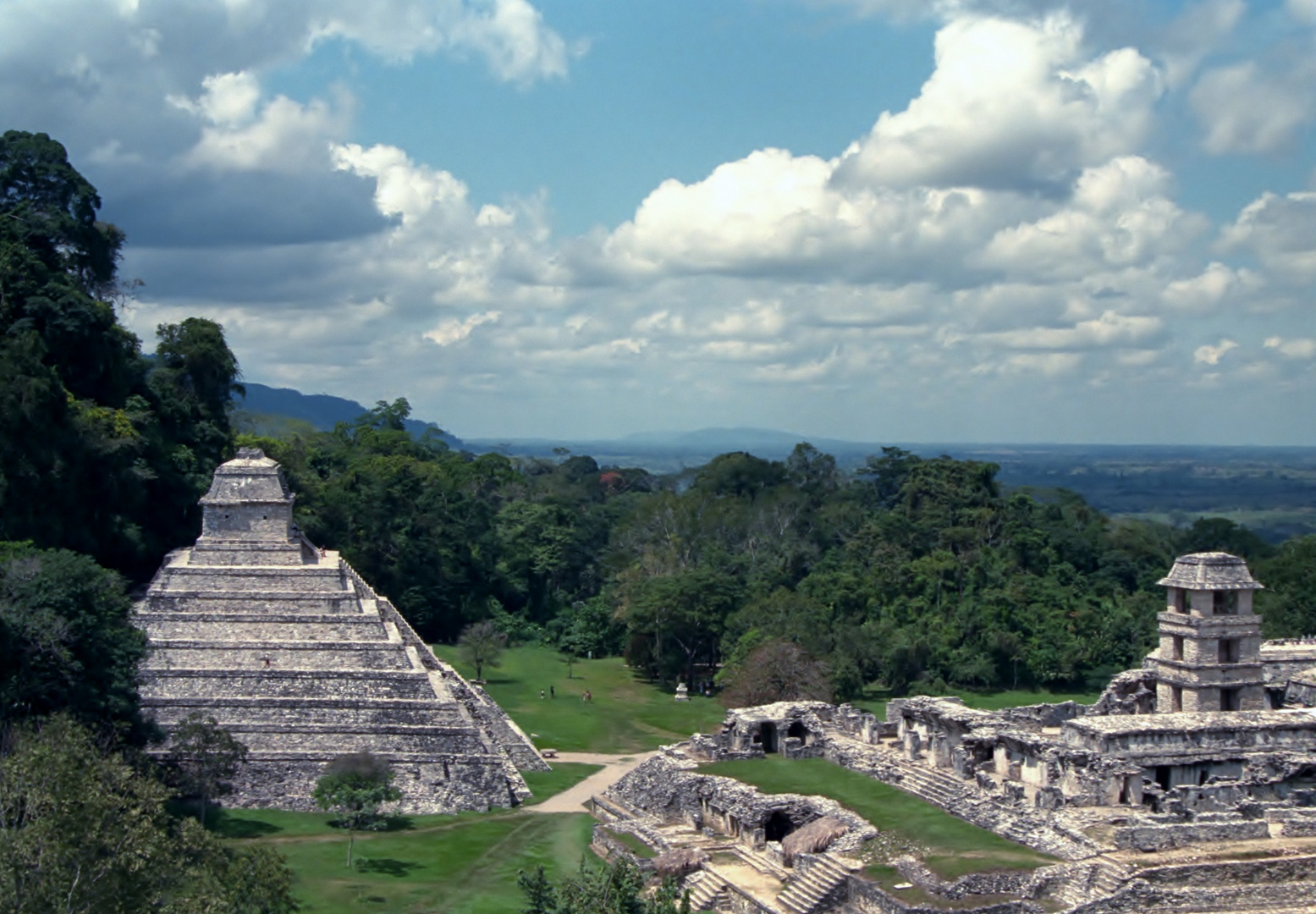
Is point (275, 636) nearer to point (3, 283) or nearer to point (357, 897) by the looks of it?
point (357, 897)

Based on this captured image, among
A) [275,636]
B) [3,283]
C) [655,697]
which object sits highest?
[3,283]

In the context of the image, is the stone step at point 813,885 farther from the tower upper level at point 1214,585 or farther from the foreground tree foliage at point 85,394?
the foreground tree foliage at point 85,394

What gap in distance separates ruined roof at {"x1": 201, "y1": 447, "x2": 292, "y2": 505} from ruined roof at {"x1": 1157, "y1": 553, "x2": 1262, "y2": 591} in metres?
25.7

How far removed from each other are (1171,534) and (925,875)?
7347 cm

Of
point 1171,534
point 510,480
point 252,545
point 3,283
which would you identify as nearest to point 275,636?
point 252,545

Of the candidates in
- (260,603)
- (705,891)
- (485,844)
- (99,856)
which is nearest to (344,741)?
(485,844)

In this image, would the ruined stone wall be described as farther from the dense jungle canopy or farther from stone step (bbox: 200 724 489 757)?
Result: the dense jungle canopy

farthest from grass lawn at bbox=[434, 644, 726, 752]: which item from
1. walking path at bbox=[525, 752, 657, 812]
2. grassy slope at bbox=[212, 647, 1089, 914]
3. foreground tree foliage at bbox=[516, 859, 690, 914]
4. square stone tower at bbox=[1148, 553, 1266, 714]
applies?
foreground tree foliage at bbox=[516, 859, 690, 914]

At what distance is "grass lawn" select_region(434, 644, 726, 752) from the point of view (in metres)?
47.2

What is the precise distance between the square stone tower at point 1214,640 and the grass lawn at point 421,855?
15.3m

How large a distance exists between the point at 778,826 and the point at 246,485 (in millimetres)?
19922

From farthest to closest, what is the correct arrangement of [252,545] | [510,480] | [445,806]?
[510,480]
[252,545]
[445,806]

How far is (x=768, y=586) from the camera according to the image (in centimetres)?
6619

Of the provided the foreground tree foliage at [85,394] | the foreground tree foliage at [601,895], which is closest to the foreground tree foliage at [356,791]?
the foreground tree foliage at [601,895]
